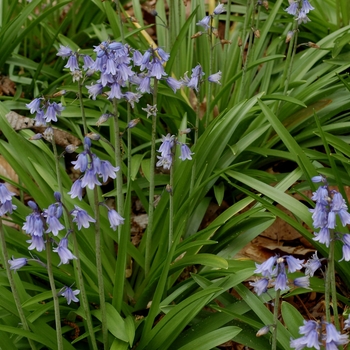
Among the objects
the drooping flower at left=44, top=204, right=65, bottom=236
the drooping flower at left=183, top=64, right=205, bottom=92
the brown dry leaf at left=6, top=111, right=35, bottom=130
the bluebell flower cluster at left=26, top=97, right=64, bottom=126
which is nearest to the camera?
the drooping flower at left=44, top=204, right=65, bottom=236

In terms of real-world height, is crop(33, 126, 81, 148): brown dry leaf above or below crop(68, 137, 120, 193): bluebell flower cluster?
below

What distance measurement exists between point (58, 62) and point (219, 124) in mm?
2493

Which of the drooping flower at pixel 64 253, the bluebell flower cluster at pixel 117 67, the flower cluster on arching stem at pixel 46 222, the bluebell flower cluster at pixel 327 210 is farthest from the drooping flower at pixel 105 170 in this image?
the bluebell flower cluster at pixel 327 210

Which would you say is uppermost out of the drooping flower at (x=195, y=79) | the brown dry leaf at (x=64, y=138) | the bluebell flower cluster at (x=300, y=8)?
the bluebell flower cluster at (x=300, y=8)

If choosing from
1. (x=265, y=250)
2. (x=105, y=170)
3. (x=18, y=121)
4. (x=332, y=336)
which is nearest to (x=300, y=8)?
(x=265, y=250)

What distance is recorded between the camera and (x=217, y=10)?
4.89m

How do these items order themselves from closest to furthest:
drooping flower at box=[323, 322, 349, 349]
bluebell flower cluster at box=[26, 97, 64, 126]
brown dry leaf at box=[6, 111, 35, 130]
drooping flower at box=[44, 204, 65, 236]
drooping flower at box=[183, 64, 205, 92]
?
drooping flower at box=[323, 322, 349, 349] < drooping flower at box=[44, 204, 65, 236] < bluebell flower cluster at box=[26, 97, 64, 126] < drooping flower at box=[183, 64, 205, 92] < brown dry leaf at box=[6, 111, 35, 130]

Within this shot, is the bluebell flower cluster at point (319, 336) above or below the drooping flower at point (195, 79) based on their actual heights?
below

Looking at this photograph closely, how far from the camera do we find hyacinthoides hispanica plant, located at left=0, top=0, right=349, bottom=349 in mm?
3586

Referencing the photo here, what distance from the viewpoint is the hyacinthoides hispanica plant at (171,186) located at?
141 inches

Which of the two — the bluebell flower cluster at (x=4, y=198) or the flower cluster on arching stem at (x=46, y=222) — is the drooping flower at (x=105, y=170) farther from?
the bluebell flower cluster at (x=4, y=198)

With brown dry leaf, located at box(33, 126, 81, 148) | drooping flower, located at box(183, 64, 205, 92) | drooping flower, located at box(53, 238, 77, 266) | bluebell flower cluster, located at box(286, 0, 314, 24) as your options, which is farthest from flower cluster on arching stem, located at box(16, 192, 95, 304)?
brown dry leaf, located at box(33, 126, 81, 148)

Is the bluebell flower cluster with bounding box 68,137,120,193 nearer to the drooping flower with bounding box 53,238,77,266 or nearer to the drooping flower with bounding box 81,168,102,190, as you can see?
the drooping flower with bounding box 81,168,102,190

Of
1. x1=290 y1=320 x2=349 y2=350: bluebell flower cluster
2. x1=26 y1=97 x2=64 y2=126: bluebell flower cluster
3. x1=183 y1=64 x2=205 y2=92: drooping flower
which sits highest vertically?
x1=183 y1=64 x2=205 y2=92: drooping flower
